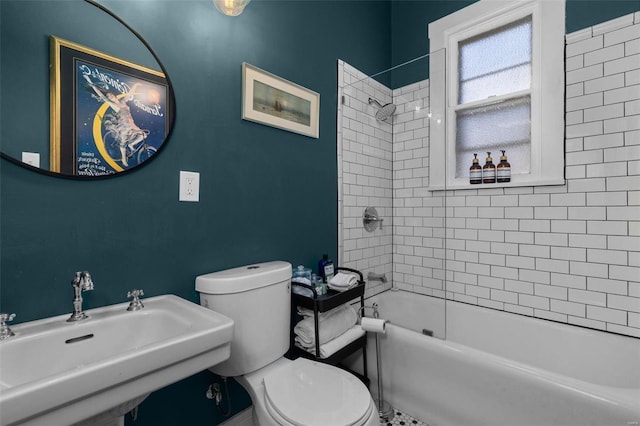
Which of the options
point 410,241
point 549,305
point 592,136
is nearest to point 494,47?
point 592,136

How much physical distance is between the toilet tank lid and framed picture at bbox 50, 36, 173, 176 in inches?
22.8

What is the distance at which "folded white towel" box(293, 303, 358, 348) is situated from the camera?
163 centimetres

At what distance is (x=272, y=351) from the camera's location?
1.43 m

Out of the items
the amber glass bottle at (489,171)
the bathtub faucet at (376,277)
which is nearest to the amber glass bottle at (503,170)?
the amber glass bottle at (489,171)

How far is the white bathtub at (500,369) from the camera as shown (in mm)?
1267

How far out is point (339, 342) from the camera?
1.69 meters

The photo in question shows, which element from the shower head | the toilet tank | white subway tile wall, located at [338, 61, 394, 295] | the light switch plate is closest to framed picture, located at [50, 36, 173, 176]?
the light switch plate

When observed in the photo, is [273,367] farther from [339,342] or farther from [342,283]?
[342,283]

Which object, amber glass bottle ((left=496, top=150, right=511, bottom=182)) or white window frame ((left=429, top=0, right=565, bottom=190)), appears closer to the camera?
white window frame ((left=429, top=0, right=565, bottom=190))

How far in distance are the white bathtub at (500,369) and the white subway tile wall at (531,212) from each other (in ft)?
0.40

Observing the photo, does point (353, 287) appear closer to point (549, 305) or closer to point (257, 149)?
point (257, 149)

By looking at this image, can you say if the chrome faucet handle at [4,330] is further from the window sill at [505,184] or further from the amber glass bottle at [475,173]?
the amber glass bottle at [475,173]

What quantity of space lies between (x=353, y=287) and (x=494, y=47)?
203 centimetres

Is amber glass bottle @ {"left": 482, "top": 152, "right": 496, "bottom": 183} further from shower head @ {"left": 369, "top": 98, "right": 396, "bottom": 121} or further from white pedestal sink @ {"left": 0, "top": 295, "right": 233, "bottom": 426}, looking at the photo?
white pedestal sink @ {"left": 0, "top": 295, "right": 233, "bottom": 426}
